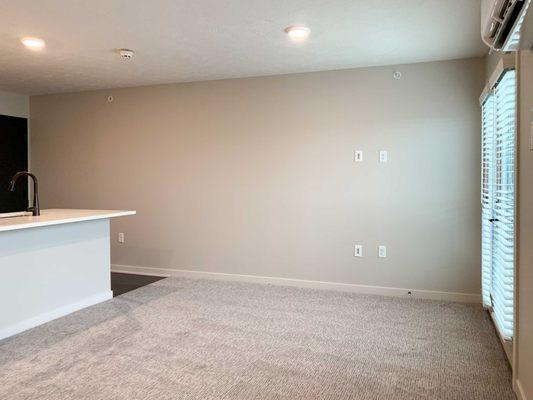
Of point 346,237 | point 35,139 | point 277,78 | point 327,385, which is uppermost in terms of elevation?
point 277,78

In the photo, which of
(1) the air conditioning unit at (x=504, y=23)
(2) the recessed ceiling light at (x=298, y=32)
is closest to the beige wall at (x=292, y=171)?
(2) the recessed ceiling light at (x=298, y=32)

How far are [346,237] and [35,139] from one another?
177 inches

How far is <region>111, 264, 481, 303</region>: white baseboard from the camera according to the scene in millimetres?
4205

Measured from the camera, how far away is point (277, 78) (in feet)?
15.7

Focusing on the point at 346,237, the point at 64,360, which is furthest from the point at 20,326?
the point at 346,237

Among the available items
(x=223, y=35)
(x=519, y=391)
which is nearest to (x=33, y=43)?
(x=223, y=35)

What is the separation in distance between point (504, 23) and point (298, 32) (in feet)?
5.37

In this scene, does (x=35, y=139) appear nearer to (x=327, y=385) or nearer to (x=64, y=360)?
(x=64, y=360)

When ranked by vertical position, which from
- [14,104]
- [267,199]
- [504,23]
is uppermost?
[14,104]

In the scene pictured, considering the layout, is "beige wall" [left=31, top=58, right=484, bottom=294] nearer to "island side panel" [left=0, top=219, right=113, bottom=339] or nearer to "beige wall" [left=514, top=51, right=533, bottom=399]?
"island side panel" [left=0, top=219, right=113, bottom=339]

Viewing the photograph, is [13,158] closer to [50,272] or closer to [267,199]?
[50,272]

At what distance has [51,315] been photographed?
3625 mm

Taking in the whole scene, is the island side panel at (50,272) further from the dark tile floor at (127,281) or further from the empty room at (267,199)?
the dark tile floor at (127,281)

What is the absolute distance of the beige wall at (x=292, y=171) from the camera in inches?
166
